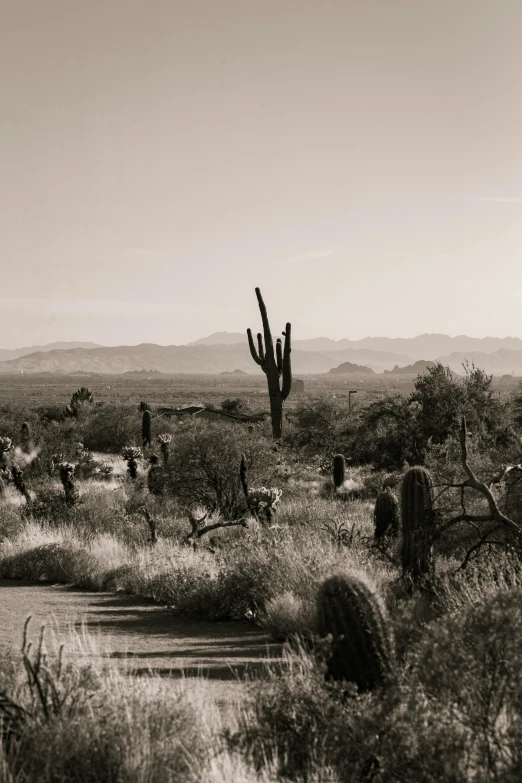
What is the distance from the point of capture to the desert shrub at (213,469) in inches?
789

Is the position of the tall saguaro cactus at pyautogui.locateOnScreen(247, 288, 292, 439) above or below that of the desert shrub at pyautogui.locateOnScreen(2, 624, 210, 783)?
above

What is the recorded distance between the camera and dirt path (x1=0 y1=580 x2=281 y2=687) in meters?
8.20

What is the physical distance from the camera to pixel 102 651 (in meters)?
8.44

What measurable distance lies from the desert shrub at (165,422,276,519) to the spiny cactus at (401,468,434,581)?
9313 mm

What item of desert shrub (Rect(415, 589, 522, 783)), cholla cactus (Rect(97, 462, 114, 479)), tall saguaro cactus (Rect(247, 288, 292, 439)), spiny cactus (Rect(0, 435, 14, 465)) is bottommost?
cholla cactus (Rect(97, 462, 114, 479))

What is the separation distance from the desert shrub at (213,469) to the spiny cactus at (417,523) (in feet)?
30.6

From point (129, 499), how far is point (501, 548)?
11.7 metres

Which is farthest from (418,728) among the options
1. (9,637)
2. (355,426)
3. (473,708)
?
(355,426)

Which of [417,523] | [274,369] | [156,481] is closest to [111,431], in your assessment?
[274,369]

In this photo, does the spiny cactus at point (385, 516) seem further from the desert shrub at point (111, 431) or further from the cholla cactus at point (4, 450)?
the desert shrub at point (111, 431)

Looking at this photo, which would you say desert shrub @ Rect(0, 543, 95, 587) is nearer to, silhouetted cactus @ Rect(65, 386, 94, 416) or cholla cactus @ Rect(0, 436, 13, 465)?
cholla cactus @ Rect(0, 436, 13, 465)

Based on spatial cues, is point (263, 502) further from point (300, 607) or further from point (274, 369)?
point (274, 369)

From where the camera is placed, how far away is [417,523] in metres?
10.3

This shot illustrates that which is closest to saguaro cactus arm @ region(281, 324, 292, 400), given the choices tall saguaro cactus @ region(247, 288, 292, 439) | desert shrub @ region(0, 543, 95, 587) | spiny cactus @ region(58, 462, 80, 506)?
tall saguaro cactus @ region(247, 288, 292, 439)
